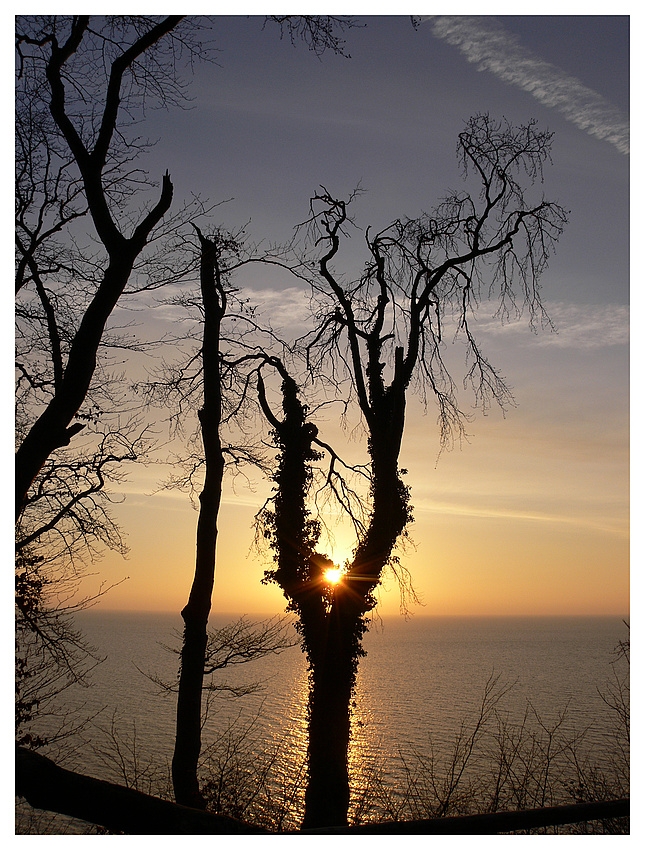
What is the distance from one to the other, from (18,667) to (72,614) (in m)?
1.84

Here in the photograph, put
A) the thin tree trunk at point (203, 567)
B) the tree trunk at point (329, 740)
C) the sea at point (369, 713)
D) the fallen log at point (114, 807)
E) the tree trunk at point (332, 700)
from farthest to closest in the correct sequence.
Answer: the sea at point (369, 713), the tree trunk at point (332, 700), the tree trunk at point (329, 740), the thin tree trunk at point (203, 567), the fallen log at point (114, 807)

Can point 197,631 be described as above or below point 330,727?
above

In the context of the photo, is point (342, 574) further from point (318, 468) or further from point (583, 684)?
point (583, 684)

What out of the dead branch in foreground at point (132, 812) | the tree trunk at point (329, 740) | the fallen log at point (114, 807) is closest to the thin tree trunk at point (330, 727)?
the tree trunk at point (329, 740)

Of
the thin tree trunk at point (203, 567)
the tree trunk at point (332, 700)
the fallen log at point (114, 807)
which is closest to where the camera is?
the fallen log at point (114, 807)

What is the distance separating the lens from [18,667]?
1073 cm

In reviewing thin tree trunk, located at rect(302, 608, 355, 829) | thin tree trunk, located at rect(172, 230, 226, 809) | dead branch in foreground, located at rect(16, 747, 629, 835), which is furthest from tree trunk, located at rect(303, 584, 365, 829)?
dead branch in foreground, located at rect(16, 747, 629, 835)

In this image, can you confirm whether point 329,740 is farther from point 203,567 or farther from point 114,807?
point 114,807

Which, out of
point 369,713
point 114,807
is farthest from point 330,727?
point 369,713

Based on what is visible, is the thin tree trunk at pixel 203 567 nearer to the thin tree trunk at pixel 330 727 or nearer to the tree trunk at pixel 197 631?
the tree trunk at pixel 197 631

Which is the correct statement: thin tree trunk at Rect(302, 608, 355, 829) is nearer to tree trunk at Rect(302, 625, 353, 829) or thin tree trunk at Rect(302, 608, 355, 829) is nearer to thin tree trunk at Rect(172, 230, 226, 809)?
tree trunk at Rect(302, 625, 353, 829)

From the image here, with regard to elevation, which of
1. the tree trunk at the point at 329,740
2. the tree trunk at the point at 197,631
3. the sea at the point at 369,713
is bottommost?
the sea at the point at 369,713

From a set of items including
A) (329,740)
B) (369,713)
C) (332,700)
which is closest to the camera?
(329,740)

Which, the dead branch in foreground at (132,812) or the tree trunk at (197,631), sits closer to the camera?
the dead branch in foreground at (132,812)
